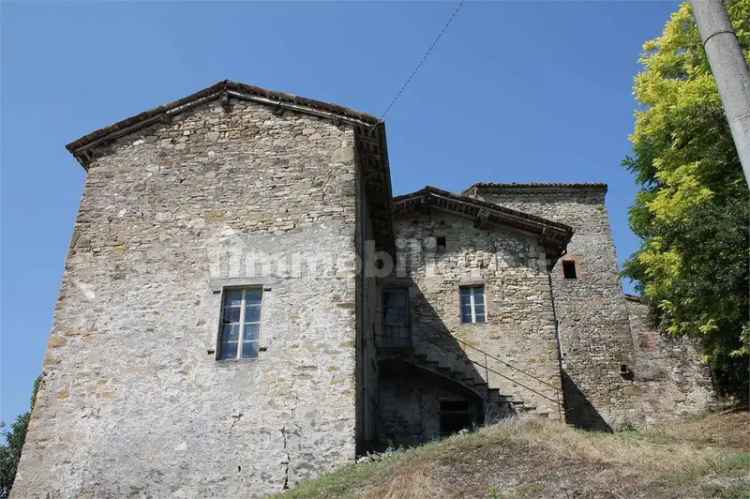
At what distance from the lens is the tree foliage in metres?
13.1

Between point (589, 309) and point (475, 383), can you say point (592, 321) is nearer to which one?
point (589, 309)

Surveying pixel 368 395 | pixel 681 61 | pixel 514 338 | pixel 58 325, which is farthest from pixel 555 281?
pixel 58 325

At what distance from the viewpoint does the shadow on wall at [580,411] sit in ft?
68.8

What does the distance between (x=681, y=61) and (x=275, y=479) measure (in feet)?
46.5

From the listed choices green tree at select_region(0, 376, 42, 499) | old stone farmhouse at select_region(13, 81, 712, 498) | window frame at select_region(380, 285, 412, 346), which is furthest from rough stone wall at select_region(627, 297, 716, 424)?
green tree at select_region(0, 376, 42, 499)

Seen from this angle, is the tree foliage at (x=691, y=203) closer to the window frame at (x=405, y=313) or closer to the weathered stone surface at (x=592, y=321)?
the weathered stone surface at (x=592, y=321)

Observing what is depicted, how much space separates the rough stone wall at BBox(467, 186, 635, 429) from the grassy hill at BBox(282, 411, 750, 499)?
11.0m

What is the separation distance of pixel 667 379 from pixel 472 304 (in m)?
8.84

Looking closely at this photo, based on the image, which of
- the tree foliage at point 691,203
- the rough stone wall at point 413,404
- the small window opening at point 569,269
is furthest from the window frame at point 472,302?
the small window opening at point 569,269

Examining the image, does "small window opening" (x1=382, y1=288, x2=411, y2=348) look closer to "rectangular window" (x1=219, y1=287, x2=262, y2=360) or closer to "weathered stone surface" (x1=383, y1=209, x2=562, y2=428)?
"weathered stone surface" (x1=383, y1=209, x2=562, y2=428)

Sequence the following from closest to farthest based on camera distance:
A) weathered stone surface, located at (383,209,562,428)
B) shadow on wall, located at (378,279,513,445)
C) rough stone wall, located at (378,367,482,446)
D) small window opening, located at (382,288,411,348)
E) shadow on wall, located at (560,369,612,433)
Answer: rough stone wall, located at (378,367,482,446) < shadow on wall, located at (378,279,513,445) < weathered stone surface, located at (383,209,562,428) < small window opening, located at (382,288,411,348) < shadow on wall, located at (560,369,612,433)

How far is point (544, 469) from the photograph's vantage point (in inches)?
331

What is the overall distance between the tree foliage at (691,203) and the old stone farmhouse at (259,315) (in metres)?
2.79

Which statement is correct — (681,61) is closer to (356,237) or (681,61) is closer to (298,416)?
(356,237)
